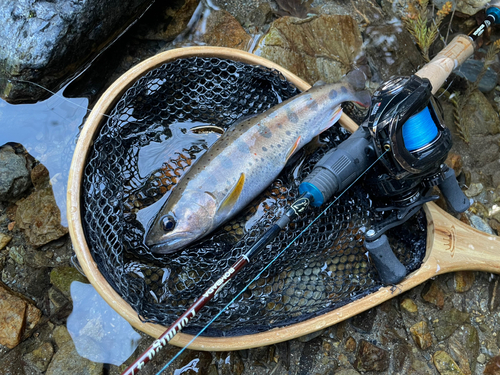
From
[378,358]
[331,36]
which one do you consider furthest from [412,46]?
[378,358]

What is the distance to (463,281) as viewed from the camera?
3.09 metres

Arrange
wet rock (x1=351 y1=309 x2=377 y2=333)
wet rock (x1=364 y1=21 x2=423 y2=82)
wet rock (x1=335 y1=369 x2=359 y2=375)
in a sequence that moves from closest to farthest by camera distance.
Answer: wet rock (x1=335 y1=369 x2=359 y2=375)
wet rock (x1=351 y1=309 x2=377 y2=333)
wet rock (x1=364 y1=21 x2=423 y2=82)

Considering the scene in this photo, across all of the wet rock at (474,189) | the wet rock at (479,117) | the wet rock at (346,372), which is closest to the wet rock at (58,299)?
the wet rock at (346,372)

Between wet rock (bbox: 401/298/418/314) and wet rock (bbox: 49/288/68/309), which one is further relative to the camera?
wet rock (bbox: 401/298/418/314)

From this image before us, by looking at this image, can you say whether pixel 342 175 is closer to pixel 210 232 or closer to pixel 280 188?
pixel 280 188

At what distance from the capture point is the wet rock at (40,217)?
2859 mm

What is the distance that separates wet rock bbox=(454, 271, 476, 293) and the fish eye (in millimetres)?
2278

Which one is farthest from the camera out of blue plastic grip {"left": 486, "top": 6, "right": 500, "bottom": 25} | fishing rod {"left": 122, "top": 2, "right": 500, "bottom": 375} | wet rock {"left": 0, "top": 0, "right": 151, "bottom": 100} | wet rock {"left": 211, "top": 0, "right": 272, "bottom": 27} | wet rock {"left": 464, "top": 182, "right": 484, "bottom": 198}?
wet rock {"left": 211, "top": 0, "right": 272, "bottom": 27}

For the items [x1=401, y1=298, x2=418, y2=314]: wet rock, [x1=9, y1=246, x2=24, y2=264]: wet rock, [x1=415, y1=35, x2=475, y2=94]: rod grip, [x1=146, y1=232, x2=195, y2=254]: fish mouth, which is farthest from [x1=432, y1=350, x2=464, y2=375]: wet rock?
[x1=9, y1=246, x2=24, y2=264]: wet rock

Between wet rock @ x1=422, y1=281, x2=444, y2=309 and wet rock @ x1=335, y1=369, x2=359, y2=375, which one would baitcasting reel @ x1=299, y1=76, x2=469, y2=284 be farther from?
wet rock @ x1=335, y1=369, x2=359, y2=375

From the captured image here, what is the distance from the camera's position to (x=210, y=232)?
2.60 meters

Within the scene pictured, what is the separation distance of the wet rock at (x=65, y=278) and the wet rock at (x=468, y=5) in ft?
13.3

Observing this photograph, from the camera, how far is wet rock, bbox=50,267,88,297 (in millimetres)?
2824

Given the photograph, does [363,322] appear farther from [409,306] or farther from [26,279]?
[26,279]
